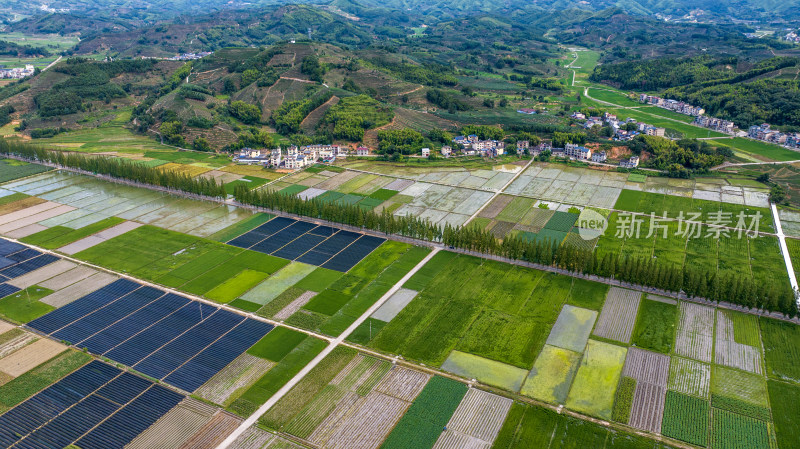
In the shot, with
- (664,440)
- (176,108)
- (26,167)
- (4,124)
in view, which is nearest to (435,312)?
(664,440)

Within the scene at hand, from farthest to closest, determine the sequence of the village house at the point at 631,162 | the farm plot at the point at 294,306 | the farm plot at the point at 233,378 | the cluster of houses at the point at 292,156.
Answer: the cluster of houses at the point at 292,156
the village house at the point at 631,162
the farm plot at the point at 294,306
the farm plot at the point at 233,378

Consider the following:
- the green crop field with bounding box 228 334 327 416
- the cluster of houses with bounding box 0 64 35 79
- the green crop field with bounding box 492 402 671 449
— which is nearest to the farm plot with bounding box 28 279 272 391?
the green crop field with bounding box 228 334 327 416

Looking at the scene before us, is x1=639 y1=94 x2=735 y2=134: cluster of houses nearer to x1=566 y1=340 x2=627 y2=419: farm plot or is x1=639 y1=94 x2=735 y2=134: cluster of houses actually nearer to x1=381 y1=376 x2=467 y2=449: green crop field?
x1=566 y1=340 x2=627 y2=419: farm plot

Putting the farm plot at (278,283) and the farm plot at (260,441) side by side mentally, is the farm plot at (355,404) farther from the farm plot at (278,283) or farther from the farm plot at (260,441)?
the farm plot at (278,283)

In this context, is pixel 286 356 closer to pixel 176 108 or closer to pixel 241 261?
pixel 241 261

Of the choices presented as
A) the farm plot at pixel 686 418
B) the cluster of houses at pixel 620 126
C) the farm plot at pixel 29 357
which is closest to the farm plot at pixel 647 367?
the farm plot at pixel 686 418

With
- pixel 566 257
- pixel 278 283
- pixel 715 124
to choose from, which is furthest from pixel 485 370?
pixel 715 124

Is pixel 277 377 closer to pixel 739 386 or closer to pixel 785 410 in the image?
pixel 739 386
